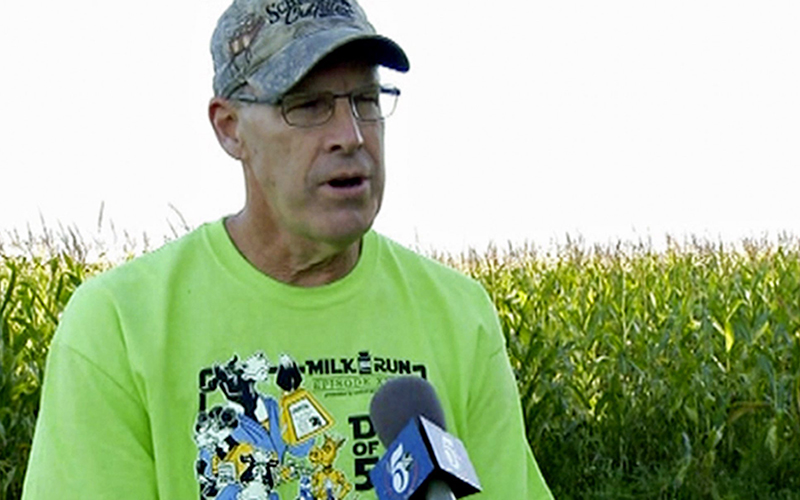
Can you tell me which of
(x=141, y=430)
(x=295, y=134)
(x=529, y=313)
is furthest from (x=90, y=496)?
(x=529, y=313)

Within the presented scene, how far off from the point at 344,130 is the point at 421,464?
3.11 ft

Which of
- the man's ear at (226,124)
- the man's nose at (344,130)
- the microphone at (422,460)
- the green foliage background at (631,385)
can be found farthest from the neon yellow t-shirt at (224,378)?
the green foliage background at (631,385)

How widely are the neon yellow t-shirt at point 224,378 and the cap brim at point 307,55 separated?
1.20ft

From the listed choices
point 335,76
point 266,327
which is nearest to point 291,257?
point 266,327

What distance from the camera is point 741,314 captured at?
25.7 feet

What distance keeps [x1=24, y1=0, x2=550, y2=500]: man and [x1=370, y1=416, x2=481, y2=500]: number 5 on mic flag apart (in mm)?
796

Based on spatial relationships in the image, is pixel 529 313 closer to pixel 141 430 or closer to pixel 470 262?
pixel 470 262

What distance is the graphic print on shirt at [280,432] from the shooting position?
2658 millimetres

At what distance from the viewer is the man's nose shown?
2.54 metres

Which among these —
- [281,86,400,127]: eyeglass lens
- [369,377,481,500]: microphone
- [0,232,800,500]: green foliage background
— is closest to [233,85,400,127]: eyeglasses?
[281,86,400,127]: eyeglass lens

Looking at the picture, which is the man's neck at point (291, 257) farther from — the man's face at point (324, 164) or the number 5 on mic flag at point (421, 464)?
the number 5 on mic flag at point (421, 464)

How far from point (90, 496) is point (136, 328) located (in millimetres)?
331

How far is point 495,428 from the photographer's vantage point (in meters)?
2.87

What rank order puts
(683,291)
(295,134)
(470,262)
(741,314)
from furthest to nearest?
(470,262) → (683,291) → (741,314) → (295,134)
